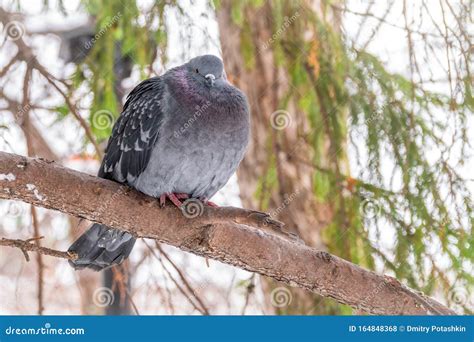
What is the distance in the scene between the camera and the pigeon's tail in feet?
8.05

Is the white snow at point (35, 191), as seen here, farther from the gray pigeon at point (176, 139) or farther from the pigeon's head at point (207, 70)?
the pigeon's head at point (207, 70)

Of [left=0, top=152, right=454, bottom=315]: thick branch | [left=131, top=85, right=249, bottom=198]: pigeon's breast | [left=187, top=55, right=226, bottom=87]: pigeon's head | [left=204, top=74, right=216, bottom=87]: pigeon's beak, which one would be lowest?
[left=0, top=152, right=454, bottom=315]: thick branch

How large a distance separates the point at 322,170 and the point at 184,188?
3.31ft

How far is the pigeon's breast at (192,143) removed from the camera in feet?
7.52

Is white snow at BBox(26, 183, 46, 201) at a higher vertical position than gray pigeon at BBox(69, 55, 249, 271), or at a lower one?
lower

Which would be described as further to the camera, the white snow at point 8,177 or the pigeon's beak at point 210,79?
the pigeon's beak at point 210,79

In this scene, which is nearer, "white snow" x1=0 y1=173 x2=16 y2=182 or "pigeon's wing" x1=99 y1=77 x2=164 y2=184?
"white snow" x1=0 y1=173 x2=16 y2=182

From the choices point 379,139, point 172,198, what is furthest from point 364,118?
point 172,198

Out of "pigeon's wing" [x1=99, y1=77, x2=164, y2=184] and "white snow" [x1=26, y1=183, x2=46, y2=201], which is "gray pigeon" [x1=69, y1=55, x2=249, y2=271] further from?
"white snow" [x1=26, y1=183, x2=46, y2=201]

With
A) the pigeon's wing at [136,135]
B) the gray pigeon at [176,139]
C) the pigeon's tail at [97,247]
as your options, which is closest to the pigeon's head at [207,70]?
the gray pigeon at [176,139]

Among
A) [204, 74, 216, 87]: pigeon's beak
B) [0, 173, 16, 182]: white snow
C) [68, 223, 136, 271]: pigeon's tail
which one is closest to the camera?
[0, 173, 16, 182]: white snow

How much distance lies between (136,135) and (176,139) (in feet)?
0.62

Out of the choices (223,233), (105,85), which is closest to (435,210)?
(223,233)

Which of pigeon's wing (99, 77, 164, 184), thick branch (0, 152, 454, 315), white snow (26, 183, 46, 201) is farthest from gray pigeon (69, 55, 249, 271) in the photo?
white snow (26, 183, 46, 201)
